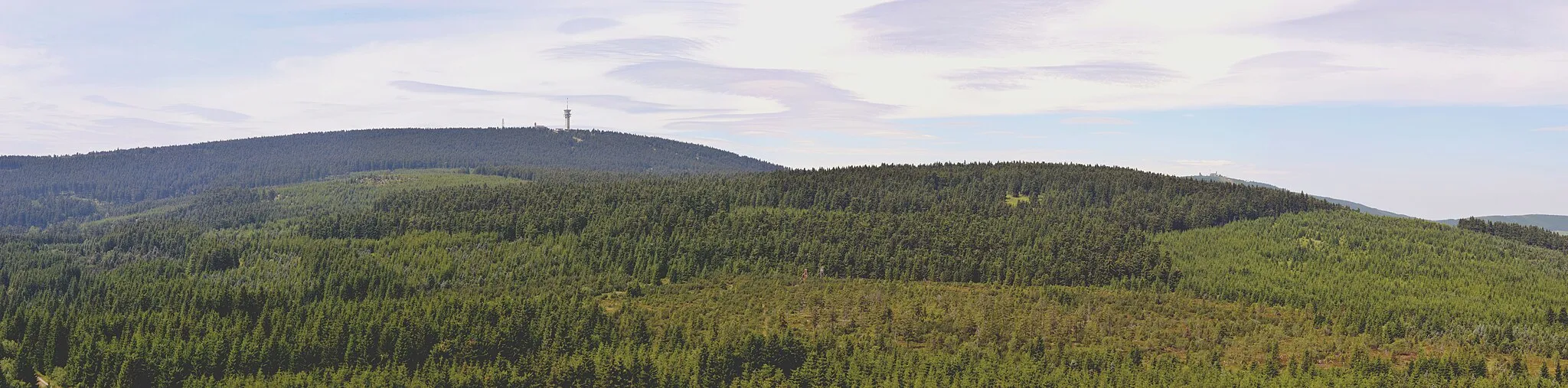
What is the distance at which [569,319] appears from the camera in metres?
138

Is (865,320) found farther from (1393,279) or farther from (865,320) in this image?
(1393,279)

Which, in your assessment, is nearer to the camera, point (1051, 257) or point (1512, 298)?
point (1512, 298)

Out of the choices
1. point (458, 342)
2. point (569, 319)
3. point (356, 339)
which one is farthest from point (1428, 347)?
point (356, 339)

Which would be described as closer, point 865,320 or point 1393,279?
point 865,320

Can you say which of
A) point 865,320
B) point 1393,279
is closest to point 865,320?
point 865,320

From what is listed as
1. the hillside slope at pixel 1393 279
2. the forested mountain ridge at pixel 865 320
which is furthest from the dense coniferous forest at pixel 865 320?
the hillside slope at pixel 1393 279

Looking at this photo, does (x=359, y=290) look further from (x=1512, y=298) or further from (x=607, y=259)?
(x=1512, y=298)

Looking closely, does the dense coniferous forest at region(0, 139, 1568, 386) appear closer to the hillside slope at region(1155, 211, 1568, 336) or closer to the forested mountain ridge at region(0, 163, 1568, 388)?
the forested mountain ridge at region(0, 163, 1568, 388)

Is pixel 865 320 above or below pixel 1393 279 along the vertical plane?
below

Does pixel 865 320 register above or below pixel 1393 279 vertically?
below

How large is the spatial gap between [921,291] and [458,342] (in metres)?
82.1

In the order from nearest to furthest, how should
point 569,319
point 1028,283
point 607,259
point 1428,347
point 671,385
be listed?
point 671,385 → point 1428,347 → point 569,319 → point 1028,283 → point 607,259

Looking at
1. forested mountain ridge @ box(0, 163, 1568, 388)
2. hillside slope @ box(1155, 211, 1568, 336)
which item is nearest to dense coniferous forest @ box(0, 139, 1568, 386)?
forested mountain ridge @ box(0, 163, 1568, 388)

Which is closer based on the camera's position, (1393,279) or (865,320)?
(865,320)
